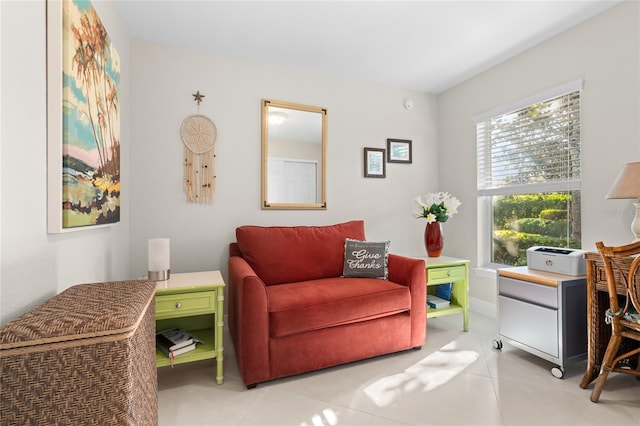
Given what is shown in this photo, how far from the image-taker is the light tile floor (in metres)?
1.56

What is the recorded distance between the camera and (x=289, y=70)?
9.74 ft

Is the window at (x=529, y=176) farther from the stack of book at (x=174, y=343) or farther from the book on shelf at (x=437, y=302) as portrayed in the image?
the stack of book at (x=174, y=343)

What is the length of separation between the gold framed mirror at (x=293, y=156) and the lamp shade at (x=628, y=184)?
2.11 meters

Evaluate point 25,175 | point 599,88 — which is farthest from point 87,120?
point 599,88

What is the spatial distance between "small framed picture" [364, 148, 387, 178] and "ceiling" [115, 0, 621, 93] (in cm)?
80

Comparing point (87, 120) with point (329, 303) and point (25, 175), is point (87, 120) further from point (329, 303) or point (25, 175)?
point (329, 303)

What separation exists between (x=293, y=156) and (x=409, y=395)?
6.98ft

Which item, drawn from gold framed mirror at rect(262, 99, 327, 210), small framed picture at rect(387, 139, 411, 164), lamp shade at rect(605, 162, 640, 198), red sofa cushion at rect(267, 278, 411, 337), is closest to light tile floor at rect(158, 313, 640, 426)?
red sofa cushion at rect(267, 278, 411, 337)

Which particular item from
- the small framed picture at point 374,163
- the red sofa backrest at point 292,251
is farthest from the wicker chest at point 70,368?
the small framed picture at point 374,163

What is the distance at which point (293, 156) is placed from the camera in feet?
9.78

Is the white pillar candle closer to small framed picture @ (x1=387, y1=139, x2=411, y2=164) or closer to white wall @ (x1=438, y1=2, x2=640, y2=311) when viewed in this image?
small framed picture @ (x1=387, y1=139, x2=411, y2=164)

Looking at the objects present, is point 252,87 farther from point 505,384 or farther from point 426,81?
point 505,384

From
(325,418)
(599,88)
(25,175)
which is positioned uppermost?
(599,88)

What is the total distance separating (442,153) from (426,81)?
83 cm
